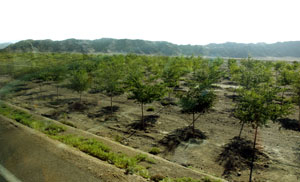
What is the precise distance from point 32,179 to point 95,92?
2511 cm

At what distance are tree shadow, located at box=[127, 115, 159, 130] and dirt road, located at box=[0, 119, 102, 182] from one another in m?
8.84

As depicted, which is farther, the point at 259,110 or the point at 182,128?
the point at 182,128

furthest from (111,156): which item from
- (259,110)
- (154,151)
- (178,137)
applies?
(259,110)

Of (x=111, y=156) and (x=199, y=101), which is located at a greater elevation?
(x=199, y=101)

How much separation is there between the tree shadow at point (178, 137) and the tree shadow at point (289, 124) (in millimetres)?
8545

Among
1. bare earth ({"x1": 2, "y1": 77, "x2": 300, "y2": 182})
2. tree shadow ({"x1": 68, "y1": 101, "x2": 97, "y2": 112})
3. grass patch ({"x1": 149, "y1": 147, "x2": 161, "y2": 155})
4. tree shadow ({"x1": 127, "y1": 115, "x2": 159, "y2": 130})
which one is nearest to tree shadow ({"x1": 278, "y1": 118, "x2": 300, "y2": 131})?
bare earth ({"x1": 2, "y1": 77, "x2": 300, "y2": 182})

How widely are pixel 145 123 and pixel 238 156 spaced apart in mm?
8694

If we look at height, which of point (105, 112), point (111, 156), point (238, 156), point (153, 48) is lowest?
point (238, 156)

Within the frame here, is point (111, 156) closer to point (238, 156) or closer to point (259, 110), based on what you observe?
point (238, 156)

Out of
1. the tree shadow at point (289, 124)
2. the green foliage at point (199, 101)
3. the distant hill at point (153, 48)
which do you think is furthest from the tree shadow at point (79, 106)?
the distant hill at point (153, 48)

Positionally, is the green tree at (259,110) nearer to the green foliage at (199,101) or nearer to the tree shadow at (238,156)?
the tree shadow at (238,156)

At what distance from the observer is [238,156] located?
41.2 feet

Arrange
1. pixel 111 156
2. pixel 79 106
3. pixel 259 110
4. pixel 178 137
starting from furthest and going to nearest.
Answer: pixel 79 106
pixel 178 137
pixel 259 110
pixel 111 156

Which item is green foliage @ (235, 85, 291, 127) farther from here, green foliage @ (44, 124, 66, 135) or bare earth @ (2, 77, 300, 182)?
green foliage @ (44, 124, 66, 135)
